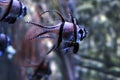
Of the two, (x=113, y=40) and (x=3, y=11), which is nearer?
(x=3, y=11)

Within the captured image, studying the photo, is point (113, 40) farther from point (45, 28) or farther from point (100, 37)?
point (45, 28)

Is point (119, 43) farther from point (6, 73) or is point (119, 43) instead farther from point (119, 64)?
point (6, 73)

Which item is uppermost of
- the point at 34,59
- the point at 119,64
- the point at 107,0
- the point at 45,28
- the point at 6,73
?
the point at 45,28

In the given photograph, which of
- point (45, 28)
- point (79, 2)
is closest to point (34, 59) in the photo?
point (45, 28)

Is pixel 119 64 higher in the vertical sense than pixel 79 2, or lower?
lower

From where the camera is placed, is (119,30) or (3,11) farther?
(119,30)

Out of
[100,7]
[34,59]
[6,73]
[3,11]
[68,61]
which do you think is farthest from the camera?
[6,73]

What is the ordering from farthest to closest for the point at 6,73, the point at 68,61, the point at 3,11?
the point at 6,73 < the point at 68,61 < the point at 3,11

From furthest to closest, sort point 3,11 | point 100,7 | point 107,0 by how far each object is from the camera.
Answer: point 100,7 → point 107,0 → point 3,11

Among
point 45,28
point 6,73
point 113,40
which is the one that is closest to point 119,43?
point 113,40
